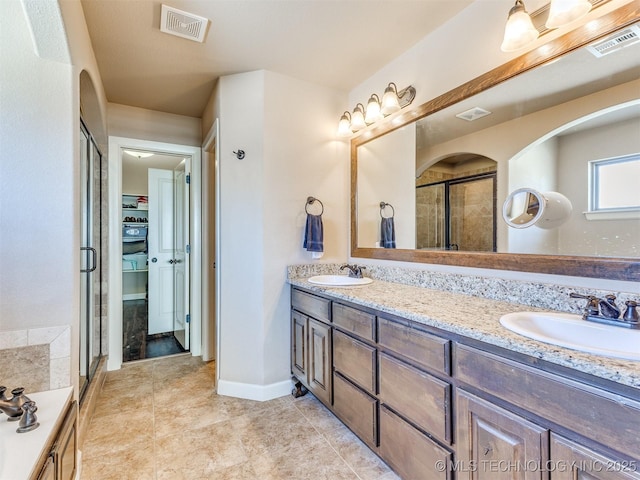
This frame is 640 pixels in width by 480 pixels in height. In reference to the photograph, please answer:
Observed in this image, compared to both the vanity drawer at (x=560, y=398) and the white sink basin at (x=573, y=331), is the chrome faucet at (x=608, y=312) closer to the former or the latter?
the white sink basin at (x=573, y=331)

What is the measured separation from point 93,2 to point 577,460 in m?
2.73

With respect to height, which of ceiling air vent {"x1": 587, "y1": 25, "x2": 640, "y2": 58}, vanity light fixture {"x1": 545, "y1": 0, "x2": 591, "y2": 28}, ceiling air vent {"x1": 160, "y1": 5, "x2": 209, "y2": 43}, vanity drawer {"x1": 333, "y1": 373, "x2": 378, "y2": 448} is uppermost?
A: ceiling air vent {"x1": 160, "y1": 5, "x2": 209, "y2": 43}

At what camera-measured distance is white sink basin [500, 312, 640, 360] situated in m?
1.02

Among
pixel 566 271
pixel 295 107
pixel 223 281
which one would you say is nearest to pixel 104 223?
pixel 223 281

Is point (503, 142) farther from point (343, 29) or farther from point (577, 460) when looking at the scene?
point (577, 460)

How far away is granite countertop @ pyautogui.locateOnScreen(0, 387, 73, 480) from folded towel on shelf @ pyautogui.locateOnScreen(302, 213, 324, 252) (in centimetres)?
159

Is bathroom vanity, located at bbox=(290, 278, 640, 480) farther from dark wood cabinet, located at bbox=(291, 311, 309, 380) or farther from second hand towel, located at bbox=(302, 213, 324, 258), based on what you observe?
second hand towel, located at bbox=(302, 213, 324, 258)

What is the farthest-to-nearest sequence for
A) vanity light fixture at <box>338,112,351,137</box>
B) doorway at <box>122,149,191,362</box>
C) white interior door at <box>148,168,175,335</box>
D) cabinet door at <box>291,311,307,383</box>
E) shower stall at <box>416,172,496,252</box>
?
1. white interior door at <box>148,168,175,335</box>
2. doorway at <box>122,149,191,362</box>
3. vanity light fixture at <box>338,112,351,137</box>
4. cabinet door at <box>291,311,307,383</box>
5. shower stall at <box>416,172,496,252</box>

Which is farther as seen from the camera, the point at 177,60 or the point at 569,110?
the point at 177,60

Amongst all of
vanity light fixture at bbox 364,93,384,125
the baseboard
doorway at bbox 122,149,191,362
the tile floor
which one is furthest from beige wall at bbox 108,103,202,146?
the baseboard

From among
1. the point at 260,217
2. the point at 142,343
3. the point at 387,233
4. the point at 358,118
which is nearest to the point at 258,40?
the point at 358,118

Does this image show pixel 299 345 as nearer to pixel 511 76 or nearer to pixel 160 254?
pixel 511 76

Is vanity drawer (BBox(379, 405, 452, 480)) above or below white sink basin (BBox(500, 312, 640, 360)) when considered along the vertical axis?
below

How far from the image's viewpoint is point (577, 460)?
2.77ft
